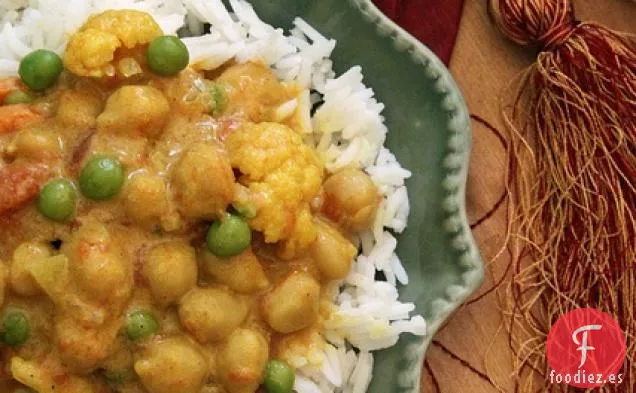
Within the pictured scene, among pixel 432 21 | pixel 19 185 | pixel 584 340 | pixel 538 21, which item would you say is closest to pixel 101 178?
pixel 19 185

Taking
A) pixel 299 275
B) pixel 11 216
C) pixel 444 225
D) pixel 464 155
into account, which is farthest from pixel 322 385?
pixel 11 216

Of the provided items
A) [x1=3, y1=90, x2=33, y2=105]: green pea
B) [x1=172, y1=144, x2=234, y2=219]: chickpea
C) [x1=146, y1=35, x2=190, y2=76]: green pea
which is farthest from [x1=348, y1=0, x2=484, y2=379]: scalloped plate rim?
[x1=3, y1=90, x2=33, y2=105]: green pea

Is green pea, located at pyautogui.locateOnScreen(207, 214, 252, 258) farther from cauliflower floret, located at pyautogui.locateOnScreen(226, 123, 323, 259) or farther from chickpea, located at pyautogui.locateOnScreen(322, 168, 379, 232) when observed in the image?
chickpea, located at pyautogui.locateOnScreen(322, 168, 379, 232)

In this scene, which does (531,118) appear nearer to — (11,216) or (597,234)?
(597,234)

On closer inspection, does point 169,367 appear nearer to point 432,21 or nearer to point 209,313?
point 209,313

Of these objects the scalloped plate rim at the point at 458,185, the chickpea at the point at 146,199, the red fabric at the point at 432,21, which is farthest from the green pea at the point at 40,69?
the red fabric at the point at 432,21

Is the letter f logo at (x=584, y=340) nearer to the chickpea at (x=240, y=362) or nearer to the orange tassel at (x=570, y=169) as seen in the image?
the orange tassel at (x=570, y=169)
